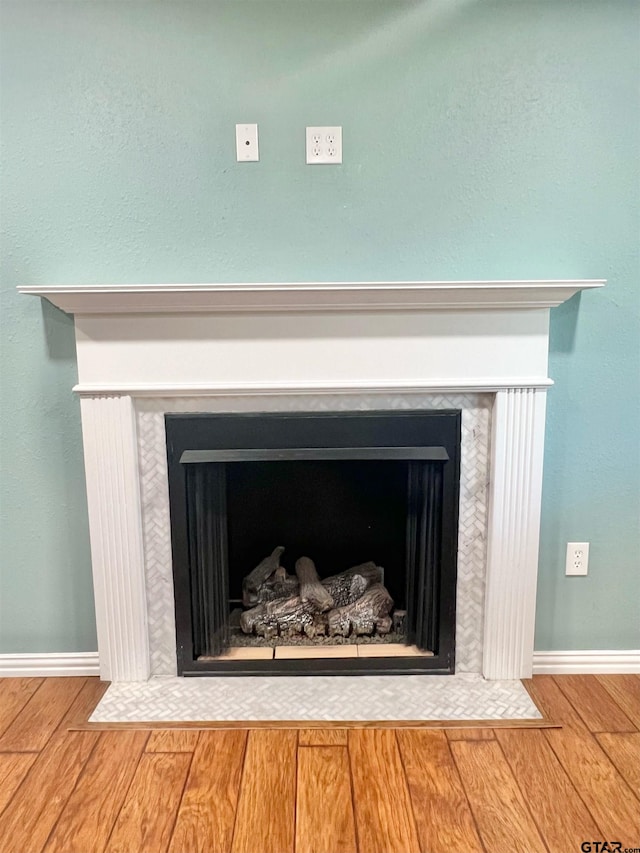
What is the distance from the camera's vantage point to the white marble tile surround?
1.66 metres

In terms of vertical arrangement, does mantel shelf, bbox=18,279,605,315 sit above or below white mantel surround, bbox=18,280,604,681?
above

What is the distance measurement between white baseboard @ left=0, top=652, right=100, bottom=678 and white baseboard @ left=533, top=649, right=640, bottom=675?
4.63 ft

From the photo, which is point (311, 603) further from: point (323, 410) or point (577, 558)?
point (577, 558)

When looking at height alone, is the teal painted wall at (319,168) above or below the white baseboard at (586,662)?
above

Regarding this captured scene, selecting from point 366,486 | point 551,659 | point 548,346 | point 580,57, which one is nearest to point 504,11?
point 580,57

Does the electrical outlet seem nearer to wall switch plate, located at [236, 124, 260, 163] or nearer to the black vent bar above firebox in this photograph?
the black vent bar above firebox

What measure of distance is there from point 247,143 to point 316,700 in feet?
5.19

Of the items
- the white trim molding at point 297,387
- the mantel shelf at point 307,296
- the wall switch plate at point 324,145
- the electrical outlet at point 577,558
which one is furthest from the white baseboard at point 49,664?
the wall switch plate at point 324,145

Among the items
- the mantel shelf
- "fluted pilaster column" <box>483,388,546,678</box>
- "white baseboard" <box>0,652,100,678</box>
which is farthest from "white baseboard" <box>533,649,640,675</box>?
"white baseboard" <box>0,652,100,678</box>

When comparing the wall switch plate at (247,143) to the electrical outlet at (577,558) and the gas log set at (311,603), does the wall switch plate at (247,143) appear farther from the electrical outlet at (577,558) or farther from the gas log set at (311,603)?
the electrical outlet at (577,558)

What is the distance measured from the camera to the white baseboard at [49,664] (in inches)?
71.5

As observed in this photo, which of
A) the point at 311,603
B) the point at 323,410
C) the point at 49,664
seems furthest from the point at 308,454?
the point at 49,664

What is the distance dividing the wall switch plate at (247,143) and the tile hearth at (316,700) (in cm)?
152

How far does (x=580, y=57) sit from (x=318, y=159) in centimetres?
77
